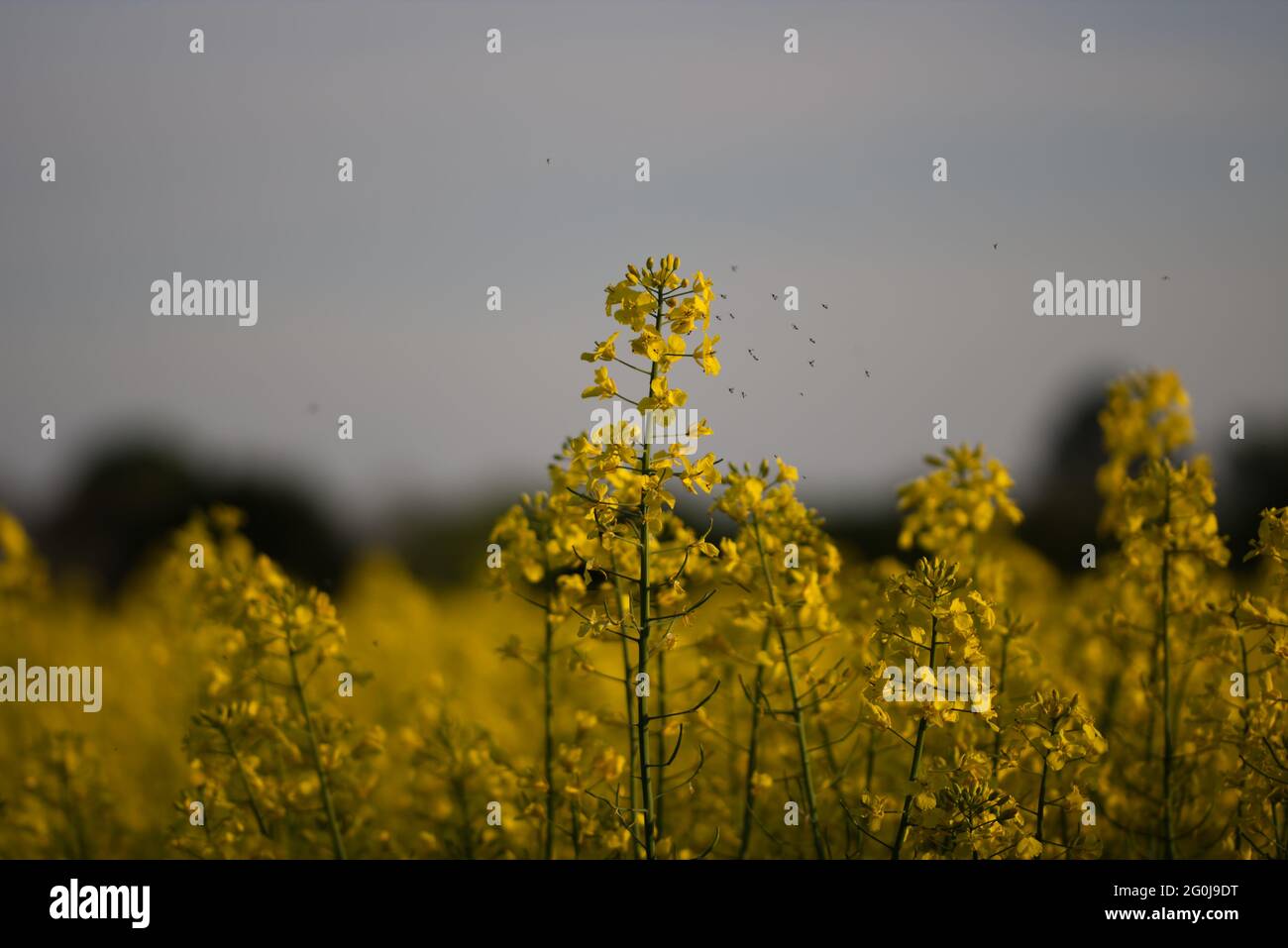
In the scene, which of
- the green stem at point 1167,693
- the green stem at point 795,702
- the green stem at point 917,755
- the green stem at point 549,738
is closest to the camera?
the green stem at point 917,755

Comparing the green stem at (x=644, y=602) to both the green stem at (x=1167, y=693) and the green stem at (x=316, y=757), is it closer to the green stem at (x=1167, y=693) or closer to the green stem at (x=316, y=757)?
the green stem at (x=316, y=757)

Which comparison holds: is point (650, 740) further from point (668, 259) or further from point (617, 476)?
point (668, 259)

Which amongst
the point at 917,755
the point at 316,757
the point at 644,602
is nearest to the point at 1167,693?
the point at 917,755

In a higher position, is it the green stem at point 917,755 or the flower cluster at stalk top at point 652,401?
the flower cluster at stalk top at point 652,401

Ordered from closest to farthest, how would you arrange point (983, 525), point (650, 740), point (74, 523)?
point (983, 525)
point (650, 740)
point (74, 523)

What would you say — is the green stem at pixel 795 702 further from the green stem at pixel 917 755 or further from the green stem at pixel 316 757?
the green stem at pixel 316 757

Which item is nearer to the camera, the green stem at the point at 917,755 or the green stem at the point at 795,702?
the green stem at the point at 917,755

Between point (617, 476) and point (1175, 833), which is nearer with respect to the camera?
point (617, 476)

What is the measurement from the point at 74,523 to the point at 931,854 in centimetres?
1700

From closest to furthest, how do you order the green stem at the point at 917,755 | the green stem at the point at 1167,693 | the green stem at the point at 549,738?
1. the green stem at the point at 917,755
2. the green stem at the point at 549,738
3. the green stem at the point at 1167,693

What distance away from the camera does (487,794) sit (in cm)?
429

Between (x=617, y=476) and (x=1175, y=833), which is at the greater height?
(x=617, y=476)

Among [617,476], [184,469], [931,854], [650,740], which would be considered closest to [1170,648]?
[931,854]

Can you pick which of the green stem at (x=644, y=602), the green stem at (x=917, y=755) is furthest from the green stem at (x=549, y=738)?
the green stem at (x=917, y=755)
